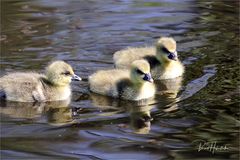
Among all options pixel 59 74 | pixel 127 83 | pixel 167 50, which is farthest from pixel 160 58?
pixel 59 74

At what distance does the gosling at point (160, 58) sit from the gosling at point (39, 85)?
833 mm

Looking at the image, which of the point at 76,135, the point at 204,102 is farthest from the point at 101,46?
the point at 76,135

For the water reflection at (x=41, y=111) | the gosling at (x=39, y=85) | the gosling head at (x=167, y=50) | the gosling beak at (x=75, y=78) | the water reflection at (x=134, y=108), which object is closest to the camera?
the water reflection at (x=134, y=108)

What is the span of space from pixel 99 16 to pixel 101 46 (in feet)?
4.29

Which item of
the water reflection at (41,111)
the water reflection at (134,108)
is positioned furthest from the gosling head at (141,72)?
the water reflection at (41,111)

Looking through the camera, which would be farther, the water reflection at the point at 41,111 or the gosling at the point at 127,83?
the gosling at the point at 127,83

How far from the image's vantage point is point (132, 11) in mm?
8344

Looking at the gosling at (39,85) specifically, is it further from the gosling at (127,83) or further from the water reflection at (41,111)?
the gosling at (127,83)

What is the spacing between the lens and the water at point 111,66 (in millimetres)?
4398

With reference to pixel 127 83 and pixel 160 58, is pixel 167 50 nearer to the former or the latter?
pixel 160 58

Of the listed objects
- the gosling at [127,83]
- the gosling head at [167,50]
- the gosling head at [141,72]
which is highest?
the gosling head at [167,50]

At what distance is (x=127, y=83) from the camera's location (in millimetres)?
5508

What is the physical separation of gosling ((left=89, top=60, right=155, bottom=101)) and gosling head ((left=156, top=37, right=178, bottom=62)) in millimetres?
504

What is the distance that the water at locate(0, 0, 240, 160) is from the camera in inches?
173
